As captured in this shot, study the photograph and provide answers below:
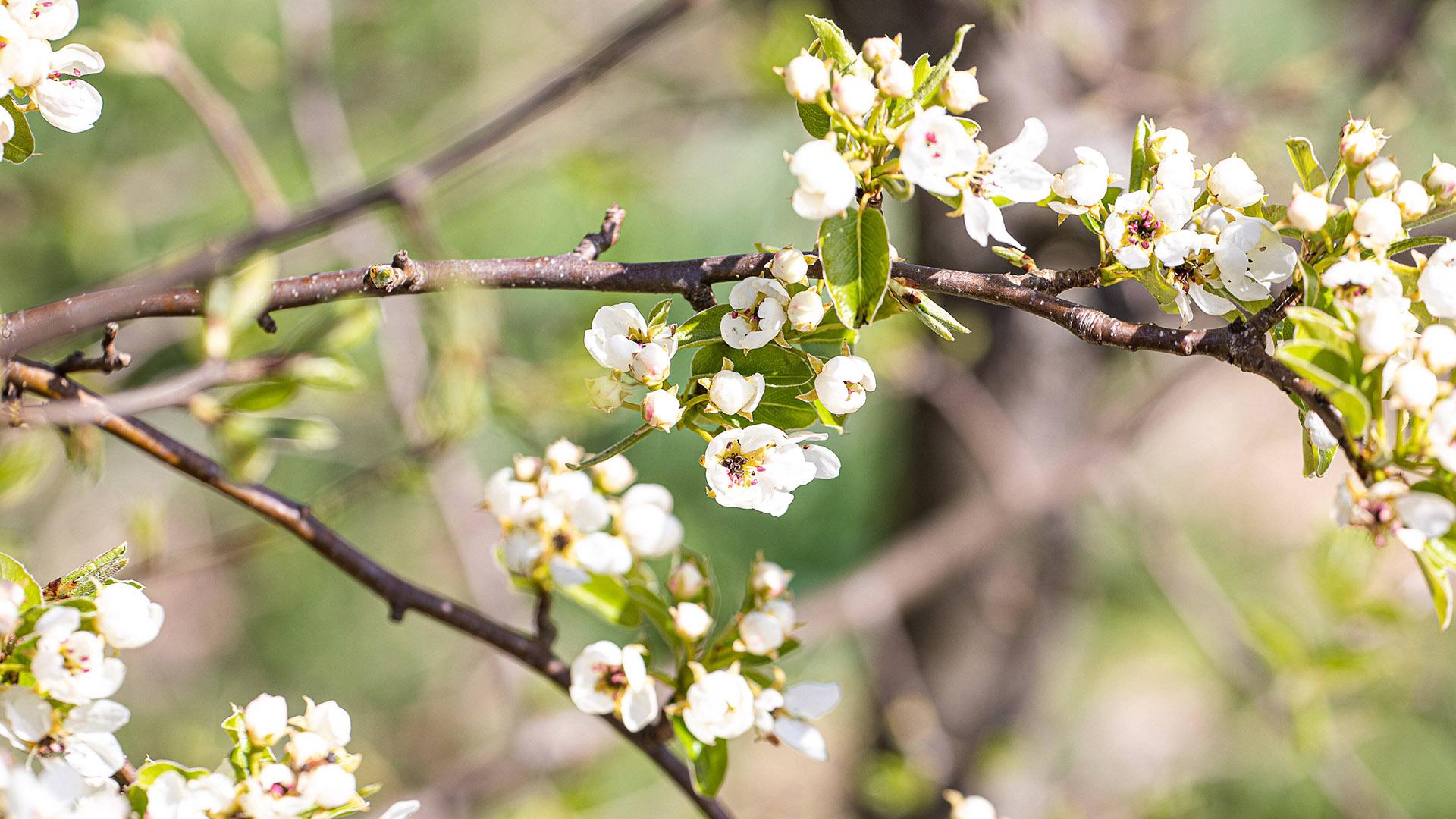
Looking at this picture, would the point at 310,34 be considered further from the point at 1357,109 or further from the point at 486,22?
the point at 1357,109

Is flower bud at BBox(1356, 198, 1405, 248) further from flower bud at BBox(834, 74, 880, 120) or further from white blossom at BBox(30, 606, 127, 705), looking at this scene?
white blossom at BBox(30, 606, 127, 705)

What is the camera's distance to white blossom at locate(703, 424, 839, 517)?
1.75 feet

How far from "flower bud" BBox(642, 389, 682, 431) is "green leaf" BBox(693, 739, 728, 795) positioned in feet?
0.76

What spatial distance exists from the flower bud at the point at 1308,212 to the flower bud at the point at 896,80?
0.19 m

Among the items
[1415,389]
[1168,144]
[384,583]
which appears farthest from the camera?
[384,583]

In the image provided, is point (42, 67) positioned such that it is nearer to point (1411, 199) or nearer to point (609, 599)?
point (609, 599)

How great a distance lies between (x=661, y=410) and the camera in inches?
19.9

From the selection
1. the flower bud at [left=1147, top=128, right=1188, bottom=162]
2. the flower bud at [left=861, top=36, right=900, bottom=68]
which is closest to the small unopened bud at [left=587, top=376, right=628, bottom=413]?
the flower bud at [left=861, top=36, right=900, bottom=68]

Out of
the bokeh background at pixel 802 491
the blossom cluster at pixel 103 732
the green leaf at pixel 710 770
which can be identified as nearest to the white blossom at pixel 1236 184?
the green leaf at pixel 710 770

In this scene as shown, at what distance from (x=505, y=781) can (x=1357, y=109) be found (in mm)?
1721

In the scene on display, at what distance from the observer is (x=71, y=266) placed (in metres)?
2.33

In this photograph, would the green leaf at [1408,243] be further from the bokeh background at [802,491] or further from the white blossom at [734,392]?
the bokeh background at [802,491]

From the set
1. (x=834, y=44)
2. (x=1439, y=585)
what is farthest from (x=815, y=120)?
(x=1439, y=585)

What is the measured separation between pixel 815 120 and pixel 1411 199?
291mm
